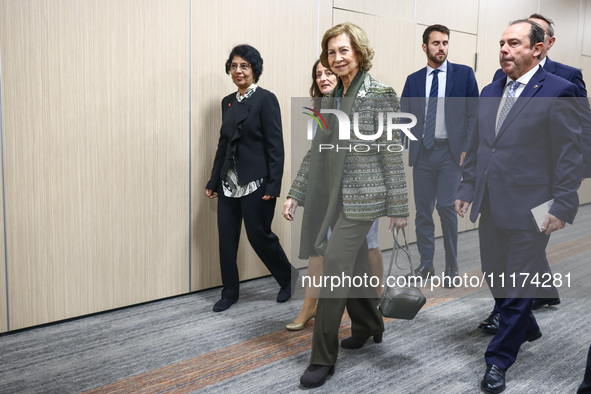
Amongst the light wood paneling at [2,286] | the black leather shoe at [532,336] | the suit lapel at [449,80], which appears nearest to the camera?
the black leather shoe at [532,336]

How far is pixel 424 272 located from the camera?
3.12 metres

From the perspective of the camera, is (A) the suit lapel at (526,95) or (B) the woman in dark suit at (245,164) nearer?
(A) the suit lapel at (526,95)

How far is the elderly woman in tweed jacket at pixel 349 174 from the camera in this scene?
2363 millimetres

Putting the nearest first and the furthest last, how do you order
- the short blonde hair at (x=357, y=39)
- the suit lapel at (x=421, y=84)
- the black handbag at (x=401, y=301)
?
the short blonde hair at (x=357, y=39) < the black handbag at (x=401, y=301) < the suit lapel at (x=421, y=84)

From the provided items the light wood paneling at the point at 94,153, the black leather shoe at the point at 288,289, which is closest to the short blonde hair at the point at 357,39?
the light wood paneling at the point at 94,153

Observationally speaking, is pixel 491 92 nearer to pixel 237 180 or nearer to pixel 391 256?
pixel 391 256

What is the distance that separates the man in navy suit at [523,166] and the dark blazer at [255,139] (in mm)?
1337

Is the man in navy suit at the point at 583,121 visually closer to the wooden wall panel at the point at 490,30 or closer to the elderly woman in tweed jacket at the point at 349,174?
the elderly woman in tweed jacket at the point at 349,174

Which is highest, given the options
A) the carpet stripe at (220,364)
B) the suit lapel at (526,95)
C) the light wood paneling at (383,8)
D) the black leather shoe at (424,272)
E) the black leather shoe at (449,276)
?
the light wood paneling at (383,8)

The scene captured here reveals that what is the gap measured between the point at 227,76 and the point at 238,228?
1.06 m

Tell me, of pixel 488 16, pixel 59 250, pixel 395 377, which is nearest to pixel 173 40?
pixel 59 250

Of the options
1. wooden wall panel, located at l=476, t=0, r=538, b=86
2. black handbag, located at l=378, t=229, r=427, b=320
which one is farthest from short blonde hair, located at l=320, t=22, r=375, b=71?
wooden wall panel, located at l=476, t=0, r=538, b=86

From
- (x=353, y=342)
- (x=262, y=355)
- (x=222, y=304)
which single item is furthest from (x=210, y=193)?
(x=353, y=342)

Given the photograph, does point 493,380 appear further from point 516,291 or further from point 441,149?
point 441,149
